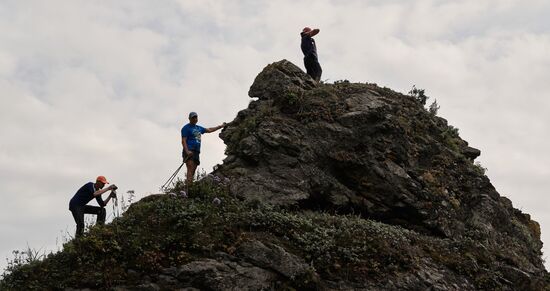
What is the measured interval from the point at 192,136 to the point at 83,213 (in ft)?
13.1

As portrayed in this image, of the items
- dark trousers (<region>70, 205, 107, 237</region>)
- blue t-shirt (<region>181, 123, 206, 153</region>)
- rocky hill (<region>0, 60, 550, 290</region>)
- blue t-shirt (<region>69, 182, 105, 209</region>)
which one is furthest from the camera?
blue t-shirt (<region>181, 123, 206, 153</region>)

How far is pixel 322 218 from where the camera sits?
53.9 ft

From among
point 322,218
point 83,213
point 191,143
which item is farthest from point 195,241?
A: point 191,143

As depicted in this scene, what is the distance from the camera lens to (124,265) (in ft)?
44.2

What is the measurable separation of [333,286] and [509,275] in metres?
5.16

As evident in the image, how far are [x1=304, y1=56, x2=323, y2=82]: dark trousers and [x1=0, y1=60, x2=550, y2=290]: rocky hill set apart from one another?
1645 millimetres

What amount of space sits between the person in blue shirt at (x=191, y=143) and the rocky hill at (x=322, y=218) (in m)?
1.08

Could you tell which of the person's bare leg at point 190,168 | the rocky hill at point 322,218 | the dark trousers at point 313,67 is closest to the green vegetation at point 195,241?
the rocky hill at point 322,218

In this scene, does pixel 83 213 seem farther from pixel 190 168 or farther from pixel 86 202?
pixel 190 168

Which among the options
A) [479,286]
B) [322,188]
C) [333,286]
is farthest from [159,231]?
[479,286]

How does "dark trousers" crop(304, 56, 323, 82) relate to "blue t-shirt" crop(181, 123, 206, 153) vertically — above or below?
above

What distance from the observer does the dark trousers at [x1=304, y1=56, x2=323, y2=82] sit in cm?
2342

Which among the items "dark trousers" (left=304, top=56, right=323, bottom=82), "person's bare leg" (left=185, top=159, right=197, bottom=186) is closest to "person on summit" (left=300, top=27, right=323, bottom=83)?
"dark trousers" (left=304, top=56, right=323, bottom=82)

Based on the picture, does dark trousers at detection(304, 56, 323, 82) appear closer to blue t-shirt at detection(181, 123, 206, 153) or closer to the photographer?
blue t-shirt at detection(181, 123, 206, 153)
